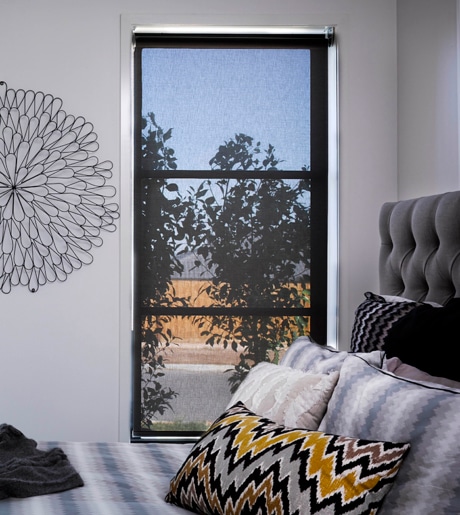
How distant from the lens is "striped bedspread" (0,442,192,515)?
160 centimetres

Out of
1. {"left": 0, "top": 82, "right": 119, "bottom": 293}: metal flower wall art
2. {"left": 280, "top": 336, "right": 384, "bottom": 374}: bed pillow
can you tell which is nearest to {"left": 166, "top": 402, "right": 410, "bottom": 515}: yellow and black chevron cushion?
{"left": 280, "top": 336, "right": 384, "bottom": 374}: bed pillow

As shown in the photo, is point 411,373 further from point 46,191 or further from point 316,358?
point 46,191

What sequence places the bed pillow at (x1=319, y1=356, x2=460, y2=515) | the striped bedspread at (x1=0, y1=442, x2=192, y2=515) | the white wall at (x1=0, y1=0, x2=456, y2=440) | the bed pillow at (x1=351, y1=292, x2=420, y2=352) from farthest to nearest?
1. the white wall at (x1=0, y1=0, x2=456, y2=440)
2. the bed pillow at (x1=351, y1=292, x2=420, y2=352)
3. the striped bedspread at (x1=0, y1=442, x2=192, y2=515)
4. the bed pillow at (x1=319, y1=356, x2=460, y2=515)

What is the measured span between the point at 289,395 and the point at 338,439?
1.40ft

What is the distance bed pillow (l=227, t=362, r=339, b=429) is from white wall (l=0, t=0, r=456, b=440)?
1.54 meters

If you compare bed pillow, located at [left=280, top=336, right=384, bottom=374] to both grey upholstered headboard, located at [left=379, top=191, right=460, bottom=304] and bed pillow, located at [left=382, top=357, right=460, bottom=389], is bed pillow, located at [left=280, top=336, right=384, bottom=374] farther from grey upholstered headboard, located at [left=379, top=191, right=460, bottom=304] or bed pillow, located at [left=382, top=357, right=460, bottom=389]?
grey upholstered headboard, located at [left=379, top=191, right=460, bottom=304]

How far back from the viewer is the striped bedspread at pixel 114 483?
160cm

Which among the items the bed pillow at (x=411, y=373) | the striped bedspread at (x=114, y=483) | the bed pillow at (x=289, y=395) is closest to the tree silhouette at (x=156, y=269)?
the striped bedspread at (x=114, y=483)

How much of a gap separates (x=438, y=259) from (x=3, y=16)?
2.34 m

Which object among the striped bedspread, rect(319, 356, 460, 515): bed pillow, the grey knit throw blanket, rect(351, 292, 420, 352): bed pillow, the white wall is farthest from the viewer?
the white wall

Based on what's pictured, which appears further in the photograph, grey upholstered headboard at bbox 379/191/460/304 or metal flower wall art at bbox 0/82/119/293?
metal flower wall art at bbox 0/82/119/293

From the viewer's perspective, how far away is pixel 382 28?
344 cm

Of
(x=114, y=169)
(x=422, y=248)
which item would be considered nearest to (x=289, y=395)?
(x=422, y=248)

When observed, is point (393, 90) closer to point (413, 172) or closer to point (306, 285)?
point (413, 172)
